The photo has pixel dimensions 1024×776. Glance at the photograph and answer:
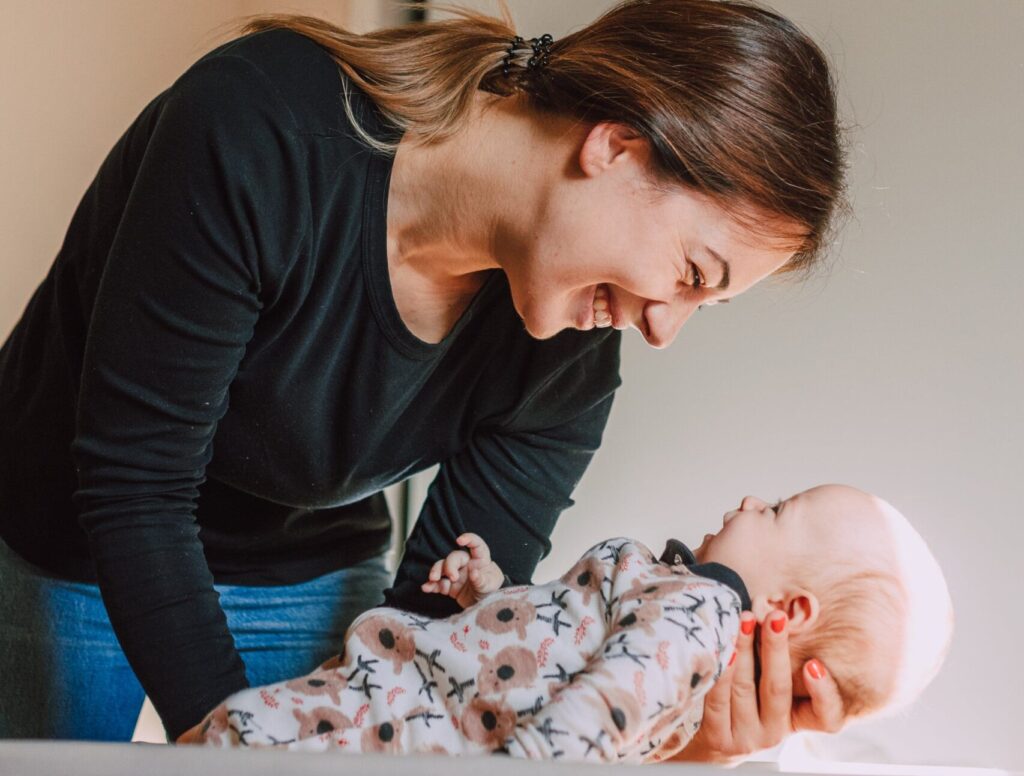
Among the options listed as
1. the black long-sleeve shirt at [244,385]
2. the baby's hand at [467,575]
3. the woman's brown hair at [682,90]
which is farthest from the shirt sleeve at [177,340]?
the baby's hand at [467,575]

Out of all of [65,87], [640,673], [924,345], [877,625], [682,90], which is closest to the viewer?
[640,673]

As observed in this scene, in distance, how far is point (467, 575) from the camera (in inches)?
38.0

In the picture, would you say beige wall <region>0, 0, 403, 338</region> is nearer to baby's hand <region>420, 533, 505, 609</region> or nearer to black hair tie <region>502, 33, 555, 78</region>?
black hair tie <region>502, 33, 555, 78</region>

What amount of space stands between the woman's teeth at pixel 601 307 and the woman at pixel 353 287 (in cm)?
1

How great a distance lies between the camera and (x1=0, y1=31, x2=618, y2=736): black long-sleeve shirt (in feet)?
2.60

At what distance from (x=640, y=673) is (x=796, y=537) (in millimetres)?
329

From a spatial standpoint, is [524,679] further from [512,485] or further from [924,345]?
[924,345]

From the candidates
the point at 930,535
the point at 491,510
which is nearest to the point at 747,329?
the point at 930,535

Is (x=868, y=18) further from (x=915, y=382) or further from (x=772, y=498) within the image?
(x=772, y=498)

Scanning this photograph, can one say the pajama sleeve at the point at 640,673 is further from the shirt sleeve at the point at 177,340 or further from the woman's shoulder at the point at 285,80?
the woman's shoulder at the point at 285,80

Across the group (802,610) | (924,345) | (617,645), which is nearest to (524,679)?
(617,645)

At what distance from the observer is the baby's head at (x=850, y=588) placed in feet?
3.08

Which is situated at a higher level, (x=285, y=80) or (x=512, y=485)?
(x=285, y=80)

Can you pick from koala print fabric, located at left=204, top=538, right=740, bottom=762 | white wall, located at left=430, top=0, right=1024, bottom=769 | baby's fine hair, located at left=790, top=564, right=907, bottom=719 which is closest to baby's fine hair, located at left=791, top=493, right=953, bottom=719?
baby's fine hair, located at left=790, top=564, right=907, bottom=719
